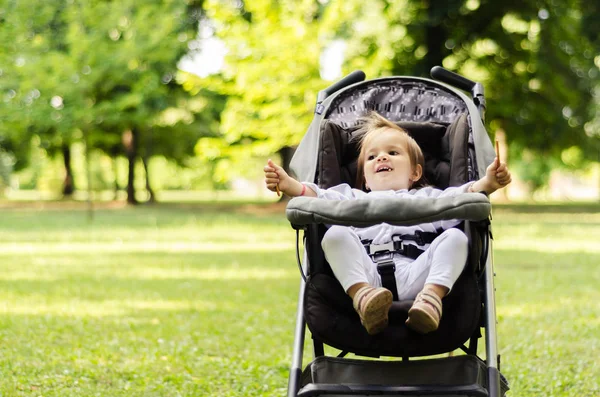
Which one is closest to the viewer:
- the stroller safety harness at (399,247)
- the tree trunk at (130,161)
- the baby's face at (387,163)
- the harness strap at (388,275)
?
the harness strap at (388,275)

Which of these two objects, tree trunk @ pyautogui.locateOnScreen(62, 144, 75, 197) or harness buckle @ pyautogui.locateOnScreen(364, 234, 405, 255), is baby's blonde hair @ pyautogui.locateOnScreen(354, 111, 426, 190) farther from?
tree trunk @ pyautogui.locateOnScreen(62, 144, 75, 197)

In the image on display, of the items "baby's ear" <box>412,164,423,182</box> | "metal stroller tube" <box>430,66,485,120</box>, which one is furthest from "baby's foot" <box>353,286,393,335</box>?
"metal stroller tube" <box>430,66,485,120</box>

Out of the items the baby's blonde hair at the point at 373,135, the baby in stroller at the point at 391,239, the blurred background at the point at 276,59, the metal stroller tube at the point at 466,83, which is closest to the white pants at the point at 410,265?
the baby in stroller at the point at 391,239

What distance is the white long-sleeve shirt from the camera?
3.73 meters

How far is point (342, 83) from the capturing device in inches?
Result: 184

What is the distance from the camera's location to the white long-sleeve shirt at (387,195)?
373 centimetres

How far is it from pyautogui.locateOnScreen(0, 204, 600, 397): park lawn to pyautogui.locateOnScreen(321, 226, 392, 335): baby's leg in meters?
1.58

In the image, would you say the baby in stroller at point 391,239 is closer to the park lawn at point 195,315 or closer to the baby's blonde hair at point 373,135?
the baby's blonde hair at point 373,135

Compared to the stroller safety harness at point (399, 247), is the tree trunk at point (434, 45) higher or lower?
higher

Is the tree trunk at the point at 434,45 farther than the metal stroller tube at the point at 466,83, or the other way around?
the tree trunk at the point at 434,45

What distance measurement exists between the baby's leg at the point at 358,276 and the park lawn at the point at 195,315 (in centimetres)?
158

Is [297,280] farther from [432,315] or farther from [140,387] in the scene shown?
[432,315]

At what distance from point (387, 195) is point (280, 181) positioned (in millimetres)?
500

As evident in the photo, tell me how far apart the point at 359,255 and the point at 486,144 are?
3.43 ft
